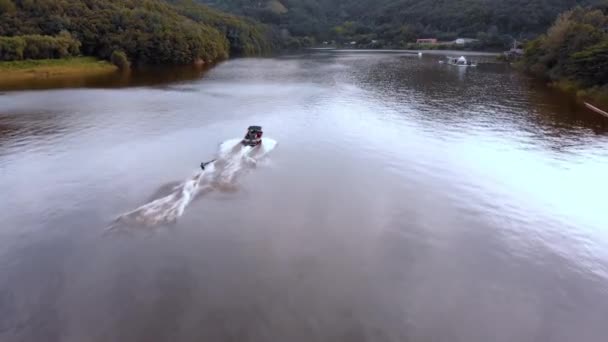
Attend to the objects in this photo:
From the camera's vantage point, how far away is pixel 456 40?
112 m

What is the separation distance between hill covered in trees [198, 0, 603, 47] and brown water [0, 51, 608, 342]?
92.3m

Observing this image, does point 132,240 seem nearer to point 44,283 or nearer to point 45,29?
point 44,283

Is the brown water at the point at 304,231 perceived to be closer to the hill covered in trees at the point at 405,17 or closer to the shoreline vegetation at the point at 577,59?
the shoreline vegetation at the point at 577,59

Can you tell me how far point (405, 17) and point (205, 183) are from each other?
135833 mm

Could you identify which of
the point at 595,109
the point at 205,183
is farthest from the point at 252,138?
the point at 595,109

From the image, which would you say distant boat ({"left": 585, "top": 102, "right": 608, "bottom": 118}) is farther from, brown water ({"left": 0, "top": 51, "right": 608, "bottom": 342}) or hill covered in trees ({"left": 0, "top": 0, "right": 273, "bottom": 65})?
hill covered in trees ({"left": 0, "top": 0, "right": 273, "bottom": 65})

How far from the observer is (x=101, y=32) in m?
57.3

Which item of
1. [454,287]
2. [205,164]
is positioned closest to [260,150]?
[205,164]

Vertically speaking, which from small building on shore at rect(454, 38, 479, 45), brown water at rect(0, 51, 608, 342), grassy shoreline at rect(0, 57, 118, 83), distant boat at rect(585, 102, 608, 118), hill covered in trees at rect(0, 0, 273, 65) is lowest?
brown water at rect(0, 51, 608, 342)

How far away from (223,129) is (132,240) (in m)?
13.3

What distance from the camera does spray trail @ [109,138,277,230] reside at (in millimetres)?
13344

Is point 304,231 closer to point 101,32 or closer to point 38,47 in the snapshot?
point 38,47

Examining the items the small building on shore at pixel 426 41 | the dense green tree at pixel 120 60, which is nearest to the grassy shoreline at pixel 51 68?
the dense green tree at pixel 120 60

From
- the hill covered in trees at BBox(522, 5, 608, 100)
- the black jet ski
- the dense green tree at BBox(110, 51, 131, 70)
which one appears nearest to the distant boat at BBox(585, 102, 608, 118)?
the hill covered in trees at BBox(522, 5, 608, 100)
